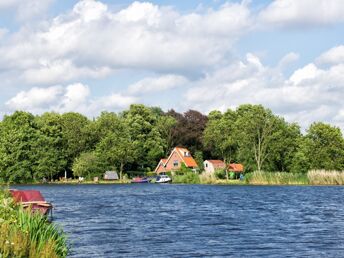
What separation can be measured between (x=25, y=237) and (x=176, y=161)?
379ft

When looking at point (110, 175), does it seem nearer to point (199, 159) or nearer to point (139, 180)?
point (139, 180)

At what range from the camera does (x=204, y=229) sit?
121 ft

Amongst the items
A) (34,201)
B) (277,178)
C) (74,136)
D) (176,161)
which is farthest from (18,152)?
(34,201)

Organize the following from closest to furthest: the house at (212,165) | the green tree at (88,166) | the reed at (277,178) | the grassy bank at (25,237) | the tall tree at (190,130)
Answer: the grassy bank at (25,237)
the reed at (277,178)
the green tree at (88,166)
the house at (212,165)
the tall tree at (190,130)

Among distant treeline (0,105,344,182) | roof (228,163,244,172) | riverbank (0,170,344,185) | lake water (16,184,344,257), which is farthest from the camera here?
roof (228,163,244,172)

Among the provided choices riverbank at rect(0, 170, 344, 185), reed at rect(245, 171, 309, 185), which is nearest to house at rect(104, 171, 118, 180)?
riverbank at rect(0, 170, 344, 185)

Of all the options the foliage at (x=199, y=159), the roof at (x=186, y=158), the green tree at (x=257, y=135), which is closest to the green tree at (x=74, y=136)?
the roof at (x=186, y=158)

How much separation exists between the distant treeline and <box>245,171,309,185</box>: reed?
39.9 feet

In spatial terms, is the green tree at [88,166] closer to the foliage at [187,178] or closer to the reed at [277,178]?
the foliage at [187,178]

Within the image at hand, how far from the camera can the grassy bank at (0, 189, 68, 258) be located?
596 inches

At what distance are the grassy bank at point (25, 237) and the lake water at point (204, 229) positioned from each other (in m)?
6.66

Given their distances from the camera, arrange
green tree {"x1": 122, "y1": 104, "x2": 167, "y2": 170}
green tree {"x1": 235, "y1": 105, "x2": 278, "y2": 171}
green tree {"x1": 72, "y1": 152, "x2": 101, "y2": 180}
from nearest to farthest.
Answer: green tree {"x1": 235, "y1": 105, "x2": 278, "y2": 171} → green tree {"x1": 72, "y1": 152, "x2": 101, "y2": 180} → green tree {"x1": 122, "y1": 104, "x2": 167, "y2": 170}

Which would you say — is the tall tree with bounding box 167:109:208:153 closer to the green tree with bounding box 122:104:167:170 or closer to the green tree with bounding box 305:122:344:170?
the green tree with bounding box 122:104:167:170

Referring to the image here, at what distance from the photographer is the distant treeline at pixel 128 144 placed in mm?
110250
